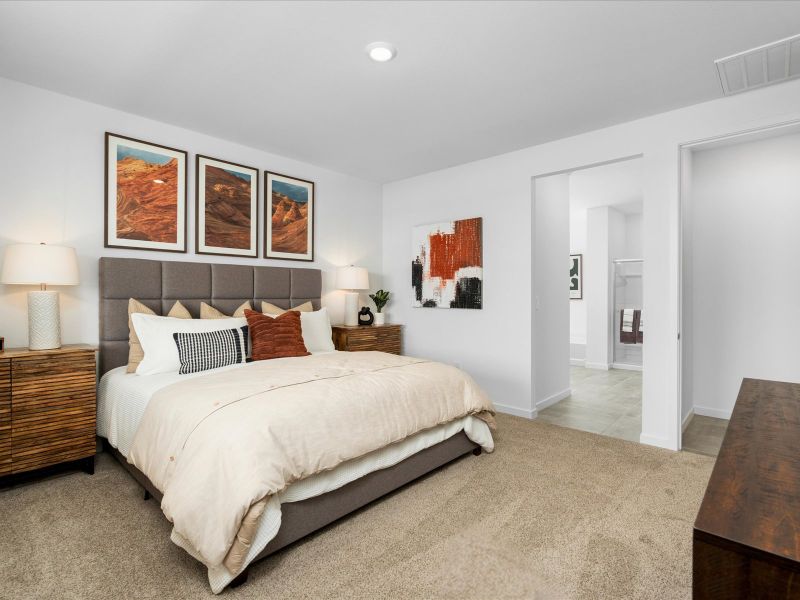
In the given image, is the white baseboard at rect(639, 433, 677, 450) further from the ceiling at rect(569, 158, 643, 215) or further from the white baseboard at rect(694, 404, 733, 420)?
the ceiling at rect(569, 158, 643, 215)

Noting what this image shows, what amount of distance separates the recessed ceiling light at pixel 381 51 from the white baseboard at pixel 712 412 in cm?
420

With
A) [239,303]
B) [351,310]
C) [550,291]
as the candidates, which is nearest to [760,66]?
[550,291]

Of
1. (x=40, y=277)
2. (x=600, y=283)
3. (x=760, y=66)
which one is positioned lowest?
(x=40, y=277)

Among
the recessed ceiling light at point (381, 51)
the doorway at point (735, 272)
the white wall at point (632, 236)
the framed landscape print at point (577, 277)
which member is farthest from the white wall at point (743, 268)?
the framed landscape print at point (577, 277)

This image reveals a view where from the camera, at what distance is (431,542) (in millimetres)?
2039

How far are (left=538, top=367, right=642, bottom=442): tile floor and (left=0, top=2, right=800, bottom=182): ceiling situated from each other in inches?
101

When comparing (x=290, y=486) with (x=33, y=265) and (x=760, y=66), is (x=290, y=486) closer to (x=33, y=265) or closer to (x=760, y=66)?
(x=33, y=265)

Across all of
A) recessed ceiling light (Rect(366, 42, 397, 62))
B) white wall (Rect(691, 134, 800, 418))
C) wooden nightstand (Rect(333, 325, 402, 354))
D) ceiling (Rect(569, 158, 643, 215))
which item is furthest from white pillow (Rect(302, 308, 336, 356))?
white wall (Rect(691, 134, 800, 418))

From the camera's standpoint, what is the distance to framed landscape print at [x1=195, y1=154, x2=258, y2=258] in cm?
369

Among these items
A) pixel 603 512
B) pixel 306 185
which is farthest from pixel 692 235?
pixel 306 185

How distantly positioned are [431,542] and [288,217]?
327cm

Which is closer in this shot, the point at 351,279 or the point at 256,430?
the point at 256,430

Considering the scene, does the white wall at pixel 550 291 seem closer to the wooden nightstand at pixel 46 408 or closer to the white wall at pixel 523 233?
the white wall at pixel 523 233

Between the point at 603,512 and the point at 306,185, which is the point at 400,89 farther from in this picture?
the point at 603,512
